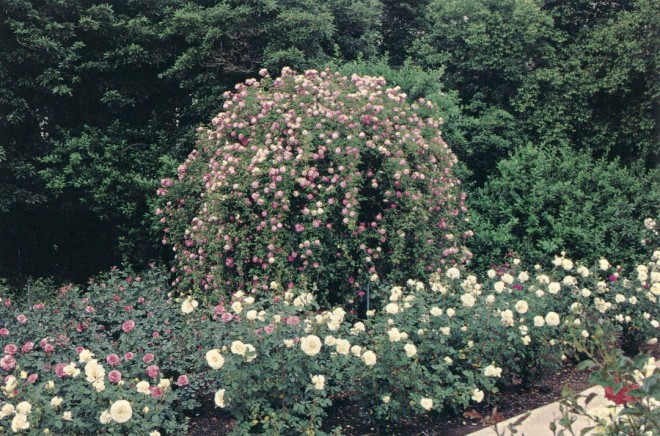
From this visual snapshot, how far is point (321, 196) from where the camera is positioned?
4520mm

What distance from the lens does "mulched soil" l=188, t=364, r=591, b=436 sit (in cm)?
320

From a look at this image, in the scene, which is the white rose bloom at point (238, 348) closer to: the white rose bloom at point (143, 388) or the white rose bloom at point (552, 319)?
the white rose bloom at point (143, 388)

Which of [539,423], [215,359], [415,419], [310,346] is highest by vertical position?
[310,346]

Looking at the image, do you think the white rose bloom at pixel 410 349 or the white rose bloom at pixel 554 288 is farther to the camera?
the white rose bloom at pixel 554 288

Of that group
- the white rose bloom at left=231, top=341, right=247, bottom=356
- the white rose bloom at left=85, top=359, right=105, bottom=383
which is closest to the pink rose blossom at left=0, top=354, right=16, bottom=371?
the white rose bloom at left=85, top=359, right=105, bottom=383

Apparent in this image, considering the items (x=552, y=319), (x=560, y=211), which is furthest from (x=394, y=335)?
(x=560, y=211)

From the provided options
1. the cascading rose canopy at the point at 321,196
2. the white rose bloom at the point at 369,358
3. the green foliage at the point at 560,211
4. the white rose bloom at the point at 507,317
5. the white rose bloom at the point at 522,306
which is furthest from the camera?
the green foliage at the point at 560,211

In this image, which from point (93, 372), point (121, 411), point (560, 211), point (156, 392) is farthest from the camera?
point (560, 211)

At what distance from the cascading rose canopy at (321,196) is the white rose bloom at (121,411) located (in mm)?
1940

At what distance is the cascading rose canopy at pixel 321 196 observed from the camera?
4.52 m

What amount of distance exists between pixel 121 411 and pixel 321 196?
2341 millimetres

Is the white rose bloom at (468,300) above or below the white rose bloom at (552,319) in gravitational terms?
above

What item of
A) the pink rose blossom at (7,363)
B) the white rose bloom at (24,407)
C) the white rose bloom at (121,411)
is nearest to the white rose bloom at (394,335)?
the white rose bloom at (121,411)

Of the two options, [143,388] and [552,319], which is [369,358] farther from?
[552,319]
